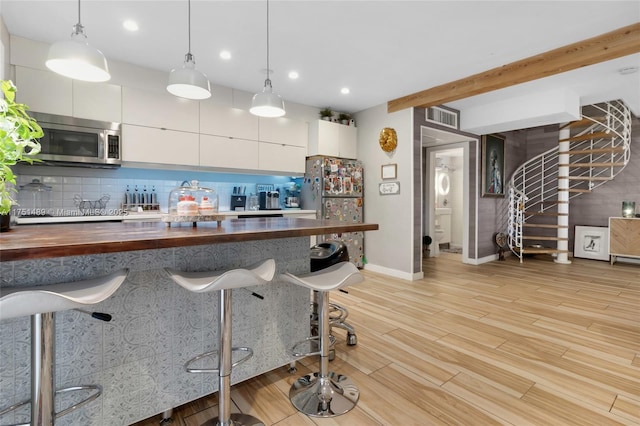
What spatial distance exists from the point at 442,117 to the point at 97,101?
450 centimetres

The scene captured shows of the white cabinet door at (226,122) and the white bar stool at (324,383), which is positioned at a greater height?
the white cabinet door at (226,122)

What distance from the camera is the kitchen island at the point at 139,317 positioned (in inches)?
48.6

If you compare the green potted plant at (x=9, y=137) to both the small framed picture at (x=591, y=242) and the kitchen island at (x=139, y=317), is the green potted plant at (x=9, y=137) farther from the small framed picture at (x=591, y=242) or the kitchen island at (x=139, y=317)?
the small framed picture at (x=591, y=242)

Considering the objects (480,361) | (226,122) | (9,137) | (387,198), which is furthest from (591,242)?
(9,137)

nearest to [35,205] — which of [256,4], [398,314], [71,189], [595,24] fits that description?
[71,189]

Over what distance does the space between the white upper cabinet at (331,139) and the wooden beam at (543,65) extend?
3.50 ft

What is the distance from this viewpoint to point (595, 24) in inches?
104

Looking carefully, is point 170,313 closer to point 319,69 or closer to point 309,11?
point 309,11

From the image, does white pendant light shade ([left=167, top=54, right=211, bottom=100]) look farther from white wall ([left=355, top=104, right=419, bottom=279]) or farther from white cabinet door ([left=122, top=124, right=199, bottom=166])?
white wall ([left=355, top=104, right=419, bottom=279])

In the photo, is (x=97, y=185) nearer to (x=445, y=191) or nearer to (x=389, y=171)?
(x=389, y=171)

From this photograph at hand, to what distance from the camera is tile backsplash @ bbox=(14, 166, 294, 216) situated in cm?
305

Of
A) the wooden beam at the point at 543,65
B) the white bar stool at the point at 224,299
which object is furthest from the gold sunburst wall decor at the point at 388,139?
the white bar stool at the point at 224,299

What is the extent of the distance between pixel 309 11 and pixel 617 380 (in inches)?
131

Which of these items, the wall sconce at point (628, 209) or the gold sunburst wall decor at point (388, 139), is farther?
the wall sconce at point (628, 209)
